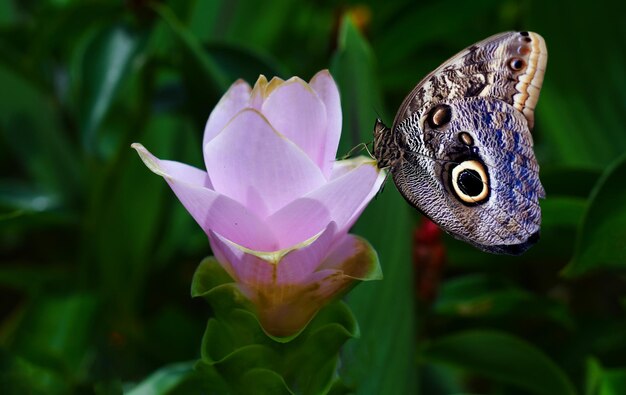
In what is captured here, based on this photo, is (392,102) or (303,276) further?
(392,102)

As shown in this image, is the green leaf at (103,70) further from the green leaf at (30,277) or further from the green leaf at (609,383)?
the green leaf at (609,383)

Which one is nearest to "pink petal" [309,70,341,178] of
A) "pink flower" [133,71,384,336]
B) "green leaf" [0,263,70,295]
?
"pink flower" [133,71,384,336]

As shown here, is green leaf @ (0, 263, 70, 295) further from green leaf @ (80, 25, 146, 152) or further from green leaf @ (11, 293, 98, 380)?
green leaf @ (80, 25, 146, 152)

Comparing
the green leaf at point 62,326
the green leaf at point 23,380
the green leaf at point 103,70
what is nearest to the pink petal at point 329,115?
the green leaf at point 23,380

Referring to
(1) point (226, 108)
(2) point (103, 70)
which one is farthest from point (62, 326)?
(1) point (226, 108)

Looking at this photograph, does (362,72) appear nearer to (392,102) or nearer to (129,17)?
(129,17)

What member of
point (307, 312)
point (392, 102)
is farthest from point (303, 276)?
point (392, 102)
